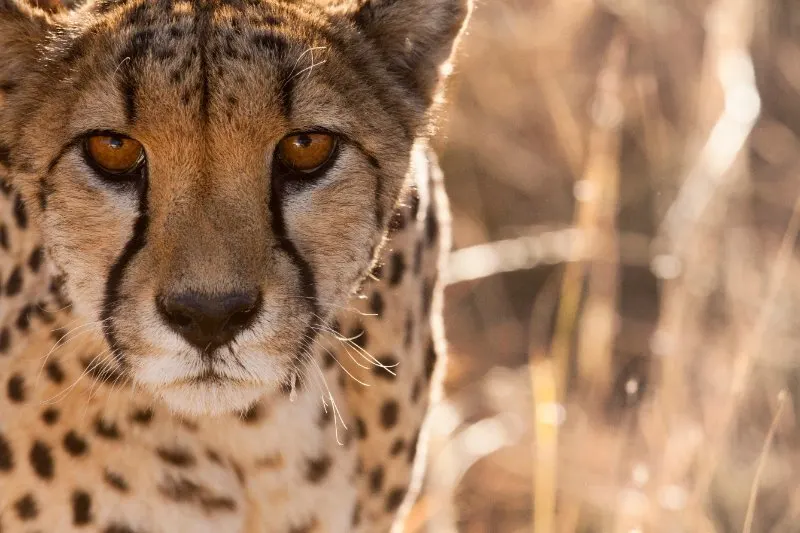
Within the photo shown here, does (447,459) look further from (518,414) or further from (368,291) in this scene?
(368,291)

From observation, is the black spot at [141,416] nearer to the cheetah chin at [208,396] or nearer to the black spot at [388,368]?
the cheetah chin at [208,396]

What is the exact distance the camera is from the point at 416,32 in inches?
84.4

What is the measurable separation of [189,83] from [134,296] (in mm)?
285

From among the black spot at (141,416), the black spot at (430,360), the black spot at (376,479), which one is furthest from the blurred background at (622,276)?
the black spot at (141,416)

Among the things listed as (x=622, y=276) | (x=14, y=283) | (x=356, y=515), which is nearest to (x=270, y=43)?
(x=14, y=283)

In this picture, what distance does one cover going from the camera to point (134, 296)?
A: 6.06ft

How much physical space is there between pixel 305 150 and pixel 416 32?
1.07 feet

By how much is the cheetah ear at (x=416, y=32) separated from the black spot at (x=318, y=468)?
594 millimetres

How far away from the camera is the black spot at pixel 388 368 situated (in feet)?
7.60

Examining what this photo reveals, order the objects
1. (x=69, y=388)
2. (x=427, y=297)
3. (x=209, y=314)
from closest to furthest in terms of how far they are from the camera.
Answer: (x=209, y=314), (x=69, y=388), (x=427, y=297)

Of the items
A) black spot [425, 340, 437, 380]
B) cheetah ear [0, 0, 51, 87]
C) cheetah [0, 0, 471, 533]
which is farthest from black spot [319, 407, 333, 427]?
cheetah ear [0, 0, 51, 87]

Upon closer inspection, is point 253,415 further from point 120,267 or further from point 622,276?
point 622,276

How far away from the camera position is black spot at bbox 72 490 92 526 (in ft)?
7.03

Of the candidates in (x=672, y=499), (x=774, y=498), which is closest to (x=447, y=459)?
(x=672, y=499)
